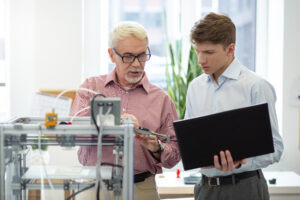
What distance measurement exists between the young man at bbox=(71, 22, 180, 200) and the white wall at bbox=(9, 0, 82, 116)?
1294mm

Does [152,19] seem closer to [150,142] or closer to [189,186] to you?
[189,186]

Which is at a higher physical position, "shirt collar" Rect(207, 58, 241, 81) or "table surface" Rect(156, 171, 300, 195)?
"shirt collar" Rect(207, 58, 241, 81)

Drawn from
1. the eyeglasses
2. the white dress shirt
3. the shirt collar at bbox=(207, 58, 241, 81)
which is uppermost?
the eyeglasses

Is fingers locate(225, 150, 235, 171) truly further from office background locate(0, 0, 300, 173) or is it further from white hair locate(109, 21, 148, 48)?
office background locate(0, 0, 300, 173)

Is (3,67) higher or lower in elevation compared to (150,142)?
higher

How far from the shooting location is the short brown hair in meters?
1.62

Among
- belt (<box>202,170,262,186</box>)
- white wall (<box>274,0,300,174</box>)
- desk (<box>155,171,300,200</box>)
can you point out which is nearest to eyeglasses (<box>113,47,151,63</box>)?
belt (<box>202,170,262,186</box>)

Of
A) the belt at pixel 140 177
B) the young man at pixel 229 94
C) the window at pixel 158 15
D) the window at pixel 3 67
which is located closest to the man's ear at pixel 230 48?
the young man at pixel 229 94

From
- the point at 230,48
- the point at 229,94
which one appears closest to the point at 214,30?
the point at 230,48

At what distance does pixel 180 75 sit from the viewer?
3.10 m

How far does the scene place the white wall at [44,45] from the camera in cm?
295

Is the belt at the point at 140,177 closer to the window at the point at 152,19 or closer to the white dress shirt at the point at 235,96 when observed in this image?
the white dress shirt at the point at 235,96

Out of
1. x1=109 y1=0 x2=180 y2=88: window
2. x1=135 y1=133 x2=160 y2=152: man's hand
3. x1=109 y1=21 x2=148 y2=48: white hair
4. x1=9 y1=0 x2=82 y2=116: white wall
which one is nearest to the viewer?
x1=135 y1=133 x2=160 y2=152: man's hand

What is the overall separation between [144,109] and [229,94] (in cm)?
38
